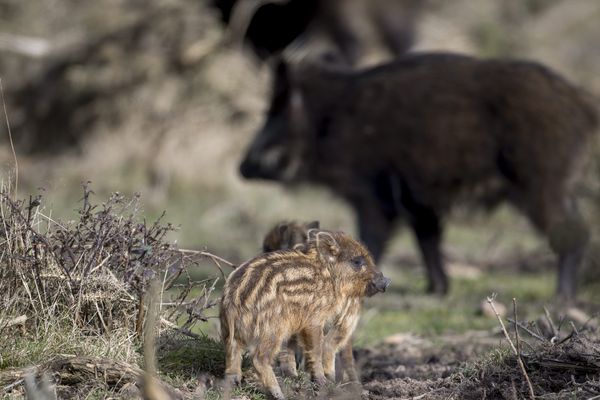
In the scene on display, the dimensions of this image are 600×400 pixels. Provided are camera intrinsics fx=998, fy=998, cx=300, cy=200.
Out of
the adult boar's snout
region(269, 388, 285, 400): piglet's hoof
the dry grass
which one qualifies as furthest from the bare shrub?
the adult boar's snout

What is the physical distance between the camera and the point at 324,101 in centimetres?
1202

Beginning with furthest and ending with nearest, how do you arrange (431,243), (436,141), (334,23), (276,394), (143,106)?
(334,23)
(143,106)
(431,243)
(436,141)
(276,394)

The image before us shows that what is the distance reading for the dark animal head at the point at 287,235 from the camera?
23.2 ft

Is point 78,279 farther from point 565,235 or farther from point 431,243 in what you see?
point 431,243

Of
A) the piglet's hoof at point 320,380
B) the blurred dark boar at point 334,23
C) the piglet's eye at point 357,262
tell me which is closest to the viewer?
the piglet's hoof at point 320,380

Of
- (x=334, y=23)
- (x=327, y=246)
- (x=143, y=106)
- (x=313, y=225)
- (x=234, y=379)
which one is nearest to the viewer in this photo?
(x=234, y=379)

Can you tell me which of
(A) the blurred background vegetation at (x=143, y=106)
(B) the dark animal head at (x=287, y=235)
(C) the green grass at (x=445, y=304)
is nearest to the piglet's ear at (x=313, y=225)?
(B) the dark animal head at (x=287, y=235)

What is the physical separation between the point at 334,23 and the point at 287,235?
11793 mm

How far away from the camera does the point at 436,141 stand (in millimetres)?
11016

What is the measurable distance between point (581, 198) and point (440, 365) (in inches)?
243

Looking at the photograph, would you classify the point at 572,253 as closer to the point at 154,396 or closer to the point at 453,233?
the point at 453,233

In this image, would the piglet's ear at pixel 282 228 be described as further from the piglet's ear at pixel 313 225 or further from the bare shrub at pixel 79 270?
the bare shrub at pixel 79 270

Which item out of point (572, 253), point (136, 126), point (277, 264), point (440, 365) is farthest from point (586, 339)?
point (136, 126)

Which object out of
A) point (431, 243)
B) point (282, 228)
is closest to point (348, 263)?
point (282, 228)
